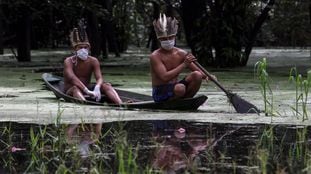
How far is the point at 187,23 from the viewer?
15.3m

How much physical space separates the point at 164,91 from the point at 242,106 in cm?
79

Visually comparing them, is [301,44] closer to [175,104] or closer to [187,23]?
[187,23]

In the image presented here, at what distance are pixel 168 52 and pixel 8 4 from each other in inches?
340

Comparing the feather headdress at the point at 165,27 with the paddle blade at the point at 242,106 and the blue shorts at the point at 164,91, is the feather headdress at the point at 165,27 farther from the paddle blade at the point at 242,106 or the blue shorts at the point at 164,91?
the paddle blade at the point at 242,106

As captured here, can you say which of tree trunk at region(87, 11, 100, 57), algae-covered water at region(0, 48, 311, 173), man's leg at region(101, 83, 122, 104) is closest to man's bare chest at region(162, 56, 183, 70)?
algae-covered water at region(0, 48, 311, 173)

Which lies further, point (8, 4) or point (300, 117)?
point (8, 4)

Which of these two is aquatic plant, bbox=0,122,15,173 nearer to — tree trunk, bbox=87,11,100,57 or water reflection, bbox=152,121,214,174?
water reflection, bbox=152,121,214,174

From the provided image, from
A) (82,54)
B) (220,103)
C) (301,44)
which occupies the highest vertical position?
(82,54)

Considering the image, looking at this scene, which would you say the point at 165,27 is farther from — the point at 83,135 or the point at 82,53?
the point at 83,135

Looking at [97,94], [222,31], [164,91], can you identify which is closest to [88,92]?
[97,94]

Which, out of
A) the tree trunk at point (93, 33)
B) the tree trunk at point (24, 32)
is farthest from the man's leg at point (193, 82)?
the tree trunk at point (93, 33)

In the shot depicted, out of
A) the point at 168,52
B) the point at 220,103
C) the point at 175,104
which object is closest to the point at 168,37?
the point at 168,52

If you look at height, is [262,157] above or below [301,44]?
above

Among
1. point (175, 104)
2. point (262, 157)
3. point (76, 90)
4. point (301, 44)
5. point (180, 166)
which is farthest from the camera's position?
point (301, 44)
